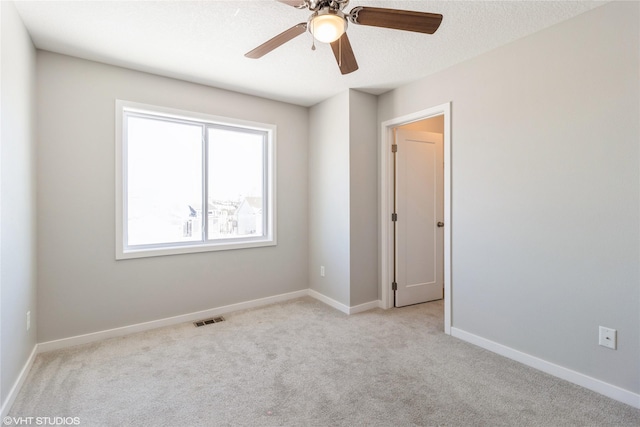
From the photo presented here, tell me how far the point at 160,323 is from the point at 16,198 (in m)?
1.63

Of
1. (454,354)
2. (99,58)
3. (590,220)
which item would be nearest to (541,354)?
(454,354)

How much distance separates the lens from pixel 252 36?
7.64ft

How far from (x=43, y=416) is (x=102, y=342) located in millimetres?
1010

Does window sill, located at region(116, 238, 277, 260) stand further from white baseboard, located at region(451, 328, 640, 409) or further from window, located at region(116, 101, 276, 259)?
white baseboard, located at region(451, 328, 640, 409)

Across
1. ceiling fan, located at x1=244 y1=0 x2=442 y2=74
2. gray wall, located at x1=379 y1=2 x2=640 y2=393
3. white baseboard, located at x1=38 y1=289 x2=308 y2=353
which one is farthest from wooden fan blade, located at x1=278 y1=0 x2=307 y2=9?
white baseboard, located at x1=38 y1=289 x2=308 y2=353

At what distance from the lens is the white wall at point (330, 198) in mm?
3525

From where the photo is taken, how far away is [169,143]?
3260 mm

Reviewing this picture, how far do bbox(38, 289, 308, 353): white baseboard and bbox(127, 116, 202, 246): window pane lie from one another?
775 mm

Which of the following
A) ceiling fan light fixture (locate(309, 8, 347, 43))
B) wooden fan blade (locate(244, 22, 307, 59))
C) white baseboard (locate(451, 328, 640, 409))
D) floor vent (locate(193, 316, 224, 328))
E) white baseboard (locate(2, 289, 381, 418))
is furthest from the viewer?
floor vent (locate(193, 316, 224, 328))

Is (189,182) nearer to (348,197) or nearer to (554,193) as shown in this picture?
(348,197)

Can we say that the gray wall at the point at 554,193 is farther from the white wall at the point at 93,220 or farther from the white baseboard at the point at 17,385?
the white baseboard at the point at 17,385

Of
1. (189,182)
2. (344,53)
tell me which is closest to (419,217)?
(344,53)

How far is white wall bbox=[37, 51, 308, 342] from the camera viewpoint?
2592 millimetres

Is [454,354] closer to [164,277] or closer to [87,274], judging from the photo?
[164,277]
